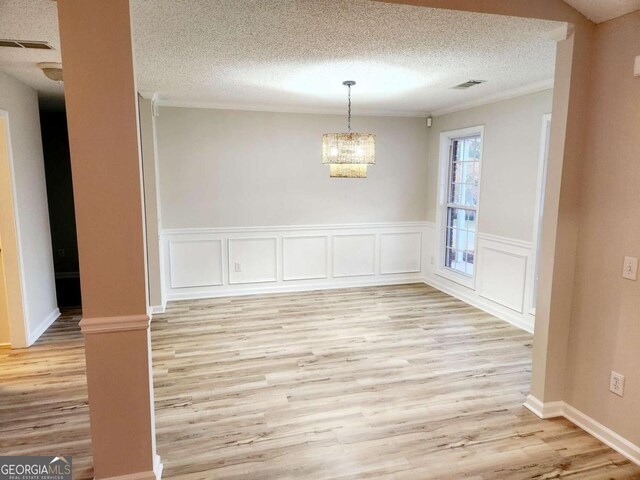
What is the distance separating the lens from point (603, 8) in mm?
2234

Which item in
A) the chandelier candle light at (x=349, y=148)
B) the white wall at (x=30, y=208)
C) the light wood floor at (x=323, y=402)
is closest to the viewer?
the light wood floor at (x=323, y=402)

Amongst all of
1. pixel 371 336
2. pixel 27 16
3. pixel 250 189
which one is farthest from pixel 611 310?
pixel 250 189

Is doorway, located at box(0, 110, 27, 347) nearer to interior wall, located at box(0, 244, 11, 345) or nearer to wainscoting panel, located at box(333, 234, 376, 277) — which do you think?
interior wall, located at box(0, 244, 11, 345)

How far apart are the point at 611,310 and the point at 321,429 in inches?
73.3

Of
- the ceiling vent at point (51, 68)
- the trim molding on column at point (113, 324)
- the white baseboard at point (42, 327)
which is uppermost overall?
the ceiling vent at point (51, 68)

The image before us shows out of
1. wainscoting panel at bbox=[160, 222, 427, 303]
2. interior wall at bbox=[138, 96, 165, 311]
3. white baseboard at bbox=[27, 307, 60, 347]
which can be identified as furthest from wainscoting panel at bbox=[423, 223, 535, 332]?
white baseboard at bbox=[27, 307, 60, 347]

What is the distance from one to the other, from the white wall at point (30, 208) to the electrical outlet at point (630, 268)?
4648mm

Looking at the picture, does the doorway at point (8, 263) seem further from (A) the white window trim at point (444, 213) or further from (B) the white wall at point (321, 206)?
(A) the white window trim at point (444, 213)

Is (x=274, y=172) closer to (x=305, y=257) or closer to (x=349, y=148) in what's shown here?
(x=305, y=257)

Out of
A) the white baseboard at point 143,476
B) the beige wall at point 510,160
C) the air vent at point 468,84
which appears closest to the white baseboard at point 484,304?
the beige wall at point 510,160

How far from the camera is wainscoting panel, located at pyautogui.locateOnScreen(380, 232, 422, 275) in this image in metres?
5.96

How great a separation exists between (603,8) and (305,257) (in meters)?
4.10

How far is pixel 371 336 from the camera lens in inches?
160

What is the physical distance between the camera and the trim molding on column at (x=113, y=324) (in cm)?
183
